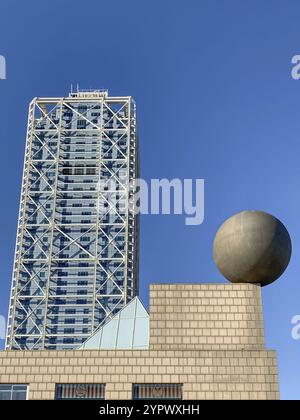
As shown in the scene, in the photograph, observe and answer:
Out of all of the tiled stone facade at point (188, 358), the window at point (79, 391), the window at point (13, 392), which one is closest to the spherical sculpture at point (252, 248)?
the tiled stone facade at point (188, 358)

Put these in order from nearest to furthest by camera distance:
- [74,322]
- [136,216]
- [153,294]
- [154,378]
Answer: [154,378] → [153,294] → [74,322] → [136,216]

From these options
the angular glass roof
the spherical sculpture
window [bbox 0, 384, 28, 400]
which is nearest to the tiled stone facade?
window [bbox 0, 384, 28, 400]

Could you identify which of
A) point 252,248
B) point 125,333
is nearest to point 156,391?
point 125,333

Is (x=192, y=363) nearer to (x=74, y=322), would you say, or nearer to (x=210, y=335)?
(x=210, y=335)

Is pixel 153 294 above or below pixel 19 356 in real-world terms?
above

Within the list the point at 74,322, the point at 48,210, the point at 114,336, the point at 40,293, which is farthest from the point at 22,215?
the point at 114,336

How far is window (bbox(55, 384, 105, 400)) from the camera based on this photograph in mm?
42000

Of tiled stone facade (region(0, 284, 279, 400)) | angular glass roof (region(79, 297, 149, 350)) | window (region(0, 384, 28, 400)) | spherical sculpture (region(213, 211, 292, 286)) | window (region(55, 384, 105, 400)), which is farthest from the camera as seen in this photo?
angular glass roof (region(79, 297, 149, 350))

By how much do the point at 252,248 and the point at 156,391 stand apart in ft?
37.5

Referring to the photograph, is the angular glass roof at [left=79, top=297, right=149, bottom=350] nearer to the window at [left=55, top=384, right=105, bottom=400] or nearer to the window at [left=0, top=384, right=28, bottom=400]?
the window at [left=55, top=384, right=105, bottom=400]

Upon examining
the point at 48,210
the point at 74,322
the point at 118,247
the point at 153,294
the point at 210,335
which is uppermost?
the point at 48,210

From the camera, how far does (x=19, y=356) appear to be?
1706 inches

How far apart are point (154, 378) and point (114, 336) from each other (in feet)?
Result: 18.7

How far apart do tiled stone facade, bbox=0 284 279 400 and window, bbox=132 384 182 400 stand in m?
0.45
